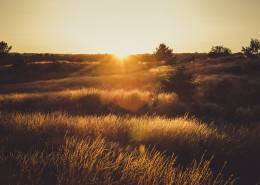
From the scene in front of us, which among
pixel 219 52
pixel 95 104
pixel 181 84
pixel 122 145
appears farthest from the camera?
pixel 219 52

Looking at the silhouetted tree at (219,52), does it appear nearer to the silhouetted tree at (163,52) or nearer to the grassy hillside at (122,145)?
the silhouetted tree at (163,52)

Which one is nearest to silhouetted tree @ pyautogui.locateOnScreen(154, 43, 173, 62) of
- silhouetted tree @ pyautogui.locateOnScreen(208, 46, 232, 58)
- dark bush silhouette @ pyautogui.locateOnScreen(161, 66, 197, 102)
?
silhouetted tree @ pyautogui.locateOnScreen(208, 46, 232, 58)

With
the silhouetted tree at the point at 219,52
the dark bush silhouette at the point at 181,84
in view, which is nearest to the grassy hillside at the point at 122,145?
the dark bush silhouette at the point at 181,84

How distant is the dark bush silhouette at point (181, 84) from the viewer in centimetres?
1865

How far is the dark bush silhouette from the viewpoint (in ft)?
61.2

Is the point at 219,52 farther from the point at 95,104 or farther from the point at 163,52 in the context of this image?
the point at 95,104

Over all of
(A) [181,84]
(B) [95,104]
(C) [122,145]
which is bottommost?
(B) [95,104]

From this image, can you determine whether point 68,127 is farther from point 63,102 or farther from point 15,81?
point 15,81

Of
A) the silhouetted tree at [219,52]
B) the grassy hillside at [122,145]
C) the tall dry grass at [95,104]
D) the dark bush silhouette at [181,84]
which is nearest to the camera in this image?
the grassy hillside at [122,145]

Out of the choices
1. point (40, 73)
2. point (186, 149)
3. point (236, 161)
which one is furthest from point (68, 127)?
point (40, 73)

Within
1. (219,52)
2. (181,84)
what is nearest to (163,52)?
(219,52)

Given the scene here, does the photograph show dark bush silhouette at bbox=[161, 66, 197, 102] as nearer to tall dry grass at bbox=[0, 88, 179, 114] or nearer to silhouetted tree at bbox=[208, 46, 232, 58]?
tall dry grass at bbox=[0, 88, 179, 114]

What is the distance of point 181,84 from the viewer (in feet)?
62.0

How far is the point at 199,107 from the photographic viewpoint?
15.3 m
